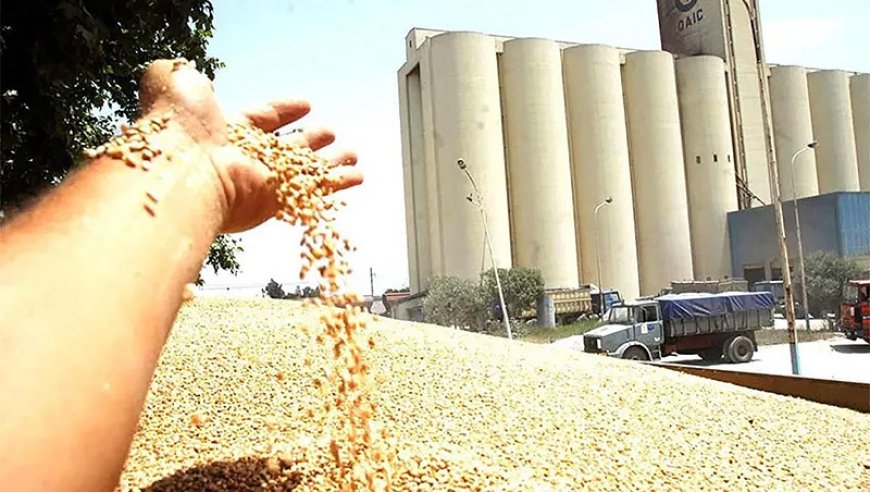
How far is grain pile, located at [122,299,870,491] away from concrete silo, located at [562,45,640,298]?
29.8 metres

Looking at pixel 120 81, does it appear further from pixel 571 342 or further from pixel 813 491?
pixel 571 342

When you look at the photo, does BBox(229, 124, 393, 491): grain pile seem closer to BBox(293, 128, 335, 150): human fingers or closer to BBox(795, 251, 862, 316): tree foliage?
BBox(293, 128, 335, 150): human fingers

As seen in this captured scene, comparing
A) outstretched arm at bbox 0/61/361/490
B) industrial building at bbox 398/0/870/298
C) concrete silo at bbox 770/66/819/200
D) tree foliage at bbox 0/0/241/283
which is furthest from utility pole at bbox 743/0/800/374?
concrete silo at bbox 770/66/819/200

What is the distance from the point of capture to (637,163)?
1452 inches

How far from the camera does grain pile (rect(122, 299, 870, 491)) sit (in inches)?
117

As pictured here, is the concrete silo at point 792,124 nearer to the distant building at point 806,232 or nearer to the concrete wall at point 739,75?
the concrete wall at point 739,75

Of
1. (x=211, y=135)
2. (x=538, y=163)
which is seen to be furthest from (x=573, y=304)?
(x=211, y=135)

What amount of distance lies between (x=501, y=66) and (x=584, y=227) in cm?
942

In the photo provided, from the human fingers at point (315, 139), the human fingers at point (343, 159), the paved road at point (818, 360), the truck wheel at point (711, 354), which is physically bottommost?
the paved road at point (818, 360)

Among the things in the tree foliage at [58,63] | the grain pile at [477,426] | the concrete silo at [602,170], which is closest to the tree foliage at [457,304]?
the concrete silo at [602,170]

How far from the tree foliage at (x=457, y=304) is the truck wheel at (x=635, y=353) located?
16.7 m

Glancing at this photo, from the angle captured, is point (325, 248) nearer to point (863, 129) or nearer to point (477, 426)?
point (477, 426)

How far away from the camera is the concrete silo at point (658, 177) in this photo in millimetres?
36094

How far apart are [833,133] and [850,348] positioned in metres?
30.0
